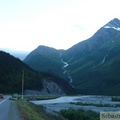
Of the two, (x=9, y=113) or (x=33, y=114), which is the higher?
(x=9, y=113)

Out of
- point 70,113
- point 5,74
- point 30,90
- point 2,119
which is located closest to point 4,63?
point 5,74

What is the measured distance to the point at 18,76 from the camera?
628 ft

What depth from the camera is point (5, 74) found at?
620 ft

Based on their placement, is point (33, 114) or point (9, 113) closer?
point (33, 114)

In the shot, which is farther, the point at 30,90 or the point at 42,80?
the point at 42,80

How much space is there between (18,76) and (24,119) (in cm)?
16147

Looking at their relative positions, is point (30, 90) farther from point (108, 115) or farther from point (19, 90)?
point (108, 115)

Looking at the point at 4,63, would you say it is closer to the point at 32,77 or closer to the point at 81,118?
the point at 32,77

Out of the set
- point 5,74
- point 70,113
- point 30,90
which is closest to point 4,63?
point 5,74

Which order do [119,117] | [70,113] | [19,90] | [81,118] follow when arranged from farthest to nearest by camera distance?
[19,90] < [70,113] < [81,118] < [119,117]

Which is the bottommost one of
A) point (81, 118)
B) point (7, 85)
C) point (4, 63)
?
point (81, 118)

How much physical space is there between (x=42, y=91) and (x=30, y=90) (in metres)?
8.69

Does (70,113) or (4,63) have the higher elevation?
(4,63)

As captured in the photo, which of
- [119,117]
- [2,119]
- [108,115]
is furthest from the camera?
[2,119]
